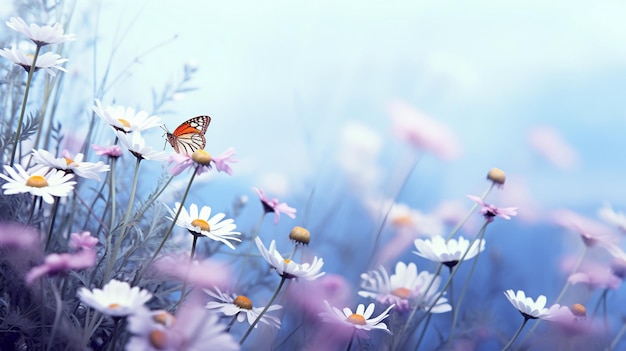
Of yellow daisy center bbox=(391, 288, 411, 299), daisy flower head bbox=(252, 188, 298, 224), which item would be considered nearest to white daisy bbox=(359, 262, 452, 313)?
yellow daisy center bbox=(391, 288, 411, 299)

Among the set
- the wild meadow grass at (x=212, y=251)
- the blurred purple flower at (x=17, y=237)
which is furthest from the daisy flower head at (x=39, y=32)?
the blurred purple flower at (x=17, y=237)

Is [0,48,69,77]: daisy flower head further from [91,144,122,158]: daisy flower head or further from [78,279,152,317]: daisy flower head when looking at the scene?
[78,279,152,317]: daisy flower head

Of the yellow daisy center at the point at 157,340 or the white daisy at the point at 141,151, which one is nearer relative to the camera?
the yellow daisy center at the point at 157,340

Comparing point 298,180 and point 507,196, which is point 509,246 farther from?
point 298,180

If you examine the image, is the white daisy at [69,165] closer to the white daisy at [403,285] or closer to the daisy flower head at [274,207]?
the daisy flower head at [274,207]

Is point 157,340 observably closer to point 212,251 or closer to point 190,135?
point 190,135

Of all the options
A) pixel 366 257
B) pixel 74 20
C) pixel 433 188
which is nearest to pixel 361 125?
pixel 433 188

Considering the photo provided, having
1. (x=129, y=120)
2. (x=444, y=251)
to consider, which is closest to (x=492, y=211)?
(x=444, y=251)
